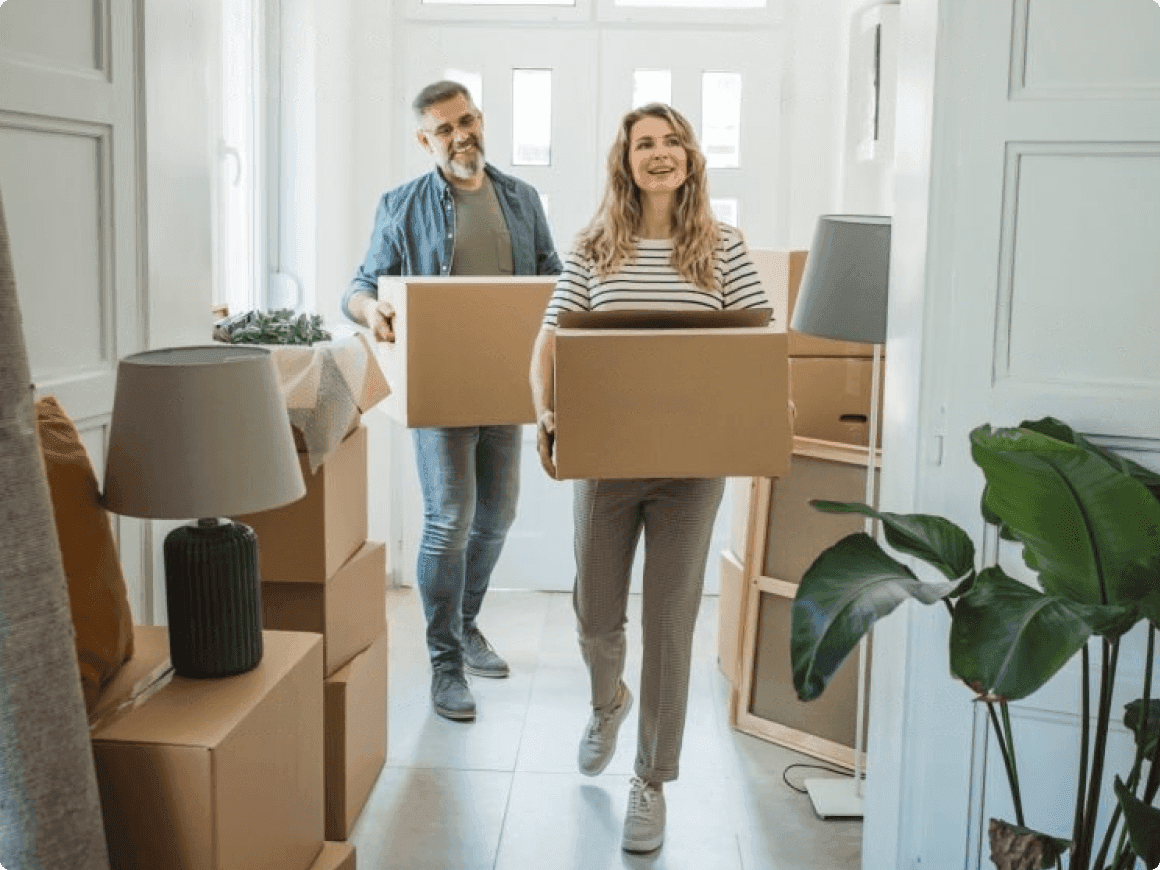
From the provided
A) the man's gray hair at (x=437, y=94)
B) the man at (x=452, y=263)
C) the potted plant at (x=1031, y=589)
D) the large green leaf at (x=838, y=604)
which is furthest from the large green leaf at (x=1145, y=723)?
the man's gray hair at (x=437, y=94)

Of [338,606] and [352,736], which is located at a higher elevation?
[338,606]

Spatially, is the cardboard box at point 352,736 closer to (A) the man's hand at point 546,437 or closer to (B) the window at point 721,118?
(A) the man's hand at point 546,437

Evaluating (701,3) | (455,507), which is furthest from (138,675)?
(701,3)

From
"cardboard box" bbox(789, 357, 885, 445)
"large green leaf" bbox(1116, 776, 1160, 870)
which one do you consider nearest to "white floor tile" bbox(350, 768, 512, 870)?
"cardboard box" bbox(789, 357, 885, 445)

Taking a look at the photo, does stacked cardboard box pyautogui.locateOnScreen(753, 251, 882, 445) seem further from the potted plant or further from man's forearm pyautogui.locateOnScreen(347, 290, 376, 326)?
the potted plant

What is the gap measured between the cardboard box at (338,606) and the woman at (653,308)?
496 mm

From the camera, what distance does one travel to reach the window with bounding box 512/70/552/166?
4969 millimetres

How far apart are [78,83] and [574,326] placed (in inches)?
38.8

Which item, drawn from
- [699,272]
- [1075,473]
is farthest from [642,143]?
[1075,473]

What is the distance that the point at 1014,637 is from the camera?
183 centimetres

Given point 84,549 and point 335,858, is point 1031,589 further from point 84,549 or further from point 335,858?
point 84,549

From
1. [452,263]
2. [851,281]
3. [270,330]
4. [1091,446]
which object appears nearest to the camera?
[1091,446]

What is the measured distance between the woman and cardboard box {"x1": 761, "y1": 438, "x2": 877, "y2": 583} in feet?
2.33

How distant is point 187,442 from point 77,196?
557mm
